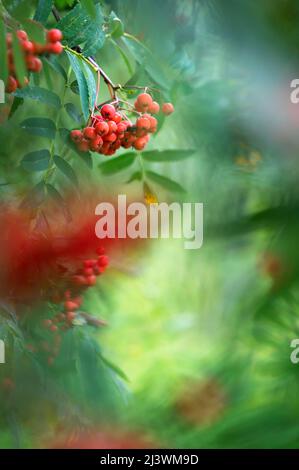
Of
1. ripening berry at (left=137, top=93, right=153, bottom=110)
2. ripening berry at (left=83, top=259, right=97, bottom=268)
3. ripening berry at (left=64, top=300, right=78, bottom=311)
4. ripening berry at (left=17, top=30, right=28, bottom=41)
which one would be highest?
ripening berry at (left=137, top=93, right=153, bottom=110)

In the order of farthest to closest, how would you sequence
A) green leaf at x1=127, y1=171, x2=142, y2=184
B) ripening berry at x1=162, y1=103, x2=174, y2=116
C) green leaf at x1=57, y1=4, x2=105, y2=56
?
green leaf at x1=127, y1=171, x2=142, y2=184 → ripening berry at x1=162, y1=103, x2=174, y2=116 → green leaf at x1=57, y1=4, x2=105, y2=56

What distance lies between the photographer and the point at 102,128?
1.95 ft

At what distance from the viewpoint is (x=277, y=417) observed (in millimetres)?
730

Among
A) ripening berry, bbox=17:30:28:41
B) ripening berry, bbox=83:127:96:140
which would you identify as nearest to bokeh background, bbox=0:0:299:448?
ripening berry, bbox=83:127:96:140

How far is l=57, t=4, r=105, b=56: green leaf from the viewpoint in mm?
583

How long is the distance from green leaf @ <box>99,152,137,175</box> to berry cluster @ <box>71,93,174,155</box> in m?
0.11

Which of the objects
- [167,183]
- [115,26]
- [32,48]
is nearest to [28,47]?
[32,48]

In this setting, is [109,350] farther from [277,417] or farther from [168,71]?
[168,71]

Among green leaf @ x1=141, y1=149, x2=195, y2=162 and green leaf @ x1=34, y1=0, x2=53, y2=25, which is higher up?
green leaf @ x1=141, y1=149, x2=195, y2=162

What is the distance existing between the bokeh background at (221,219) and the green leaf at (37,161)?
3cm

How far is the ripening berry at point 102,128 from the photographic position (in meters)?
0.59

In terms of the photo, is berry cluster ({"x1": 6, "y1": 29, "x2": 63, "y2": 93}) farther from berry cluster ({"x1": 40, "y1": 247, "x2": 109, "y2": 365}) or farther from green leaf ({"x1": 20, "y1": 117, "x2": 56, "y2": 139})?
A: berry cluster ({"x1": 40, "y1": 247, "x2": 109, "y2": 365})
